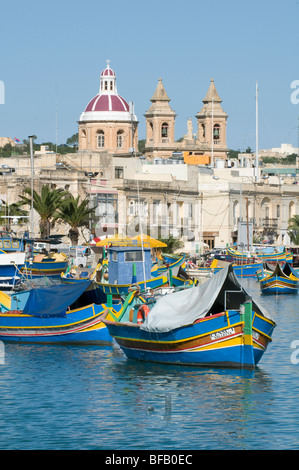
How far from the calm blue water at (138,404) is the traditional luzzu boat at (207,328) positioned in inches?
16.1

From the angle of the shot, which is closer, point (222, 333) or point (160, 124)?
point (222, 333)

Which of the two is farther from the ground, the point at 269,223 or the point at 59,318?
the point at 269,223

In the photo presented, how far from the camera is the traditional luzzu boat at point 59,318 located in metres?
34.6

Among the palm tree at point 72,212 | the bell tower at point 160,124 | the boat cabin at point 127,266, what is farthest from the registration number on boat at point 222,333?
the bell tower at point 160,124

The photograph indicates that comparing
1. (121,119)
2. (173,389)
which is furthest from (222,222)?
(173,389)

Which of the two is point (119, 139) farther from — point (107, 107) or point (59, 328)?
point (59, 328)

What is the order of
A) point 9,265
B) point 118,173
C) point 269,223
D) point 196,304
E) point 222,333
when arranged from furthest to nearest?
point 269,223 < point 118,173 < point 9,265 < point 196,304 < point 222,333

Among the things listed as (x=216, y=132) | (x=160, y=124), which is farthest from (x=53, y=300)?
(x=216, y=132)

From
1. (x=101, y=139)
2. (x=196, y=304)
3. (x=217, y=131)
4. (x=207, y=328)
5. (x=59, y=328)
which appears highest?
(x=217, y=131)

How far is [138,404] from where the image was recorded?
25.8 metres

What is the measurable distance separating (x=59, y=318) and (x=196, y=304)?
22.1ft

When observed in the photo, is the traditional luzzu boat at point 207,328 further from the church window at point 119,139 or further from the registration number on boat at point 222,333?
the church window at point 119,139

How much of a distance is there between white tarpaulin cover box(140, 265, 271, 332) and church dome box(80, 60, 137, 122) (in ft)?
296

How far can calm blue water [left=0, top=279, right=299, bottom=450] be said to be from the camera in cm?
2238
